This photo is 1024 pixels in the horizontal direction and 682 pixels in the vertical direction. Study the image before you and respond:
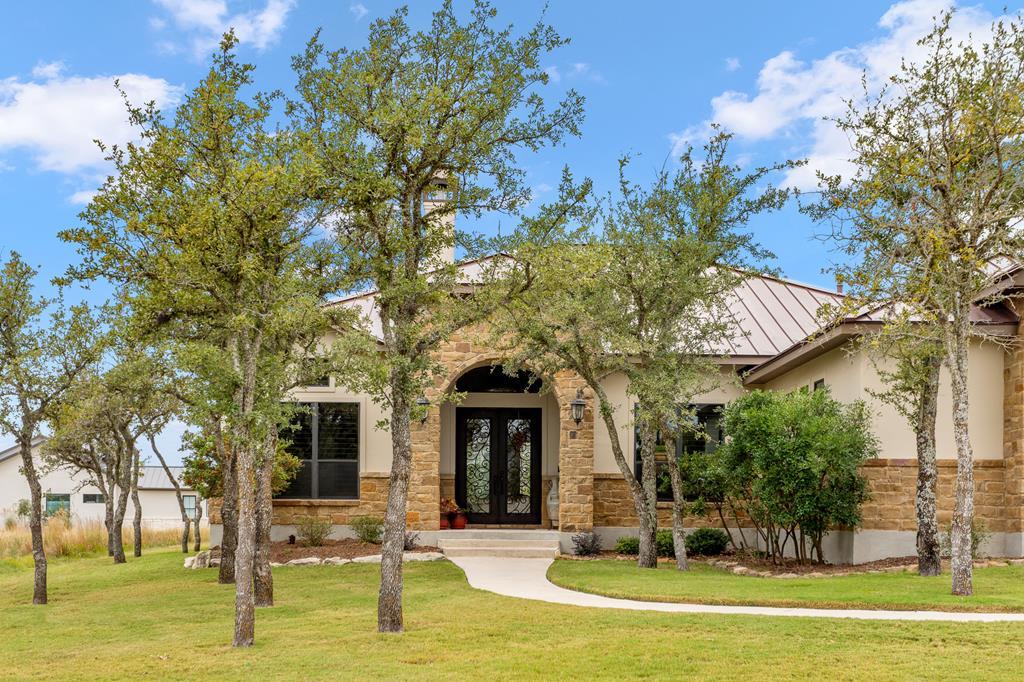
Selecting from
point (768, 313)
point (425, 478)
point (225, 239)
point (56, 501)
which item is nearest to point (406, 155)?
point (225, 239)

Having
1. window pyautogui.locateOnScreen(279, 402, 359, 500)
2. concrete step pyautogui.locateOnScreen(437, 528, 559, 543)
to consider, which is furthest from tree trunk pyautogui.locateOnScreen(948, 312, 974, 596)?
window pyautogui.locateOnScreen(279, 402, 359, 500)

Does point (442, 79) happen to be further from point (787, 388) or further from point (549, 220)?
point (787, 388)

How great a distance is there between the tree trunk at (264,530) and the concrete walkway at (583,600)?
305 centimetres

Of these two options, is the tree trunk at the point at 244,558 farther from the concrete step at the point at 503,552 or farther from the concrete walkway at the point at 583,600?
the concrete step at the point at 503,552

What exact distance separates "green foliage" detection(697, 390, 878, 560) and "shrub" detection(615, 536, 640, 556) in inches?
135

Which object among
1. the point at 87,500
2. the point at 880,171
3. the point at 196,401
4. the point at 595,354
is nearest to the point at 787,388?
the point at 595,354

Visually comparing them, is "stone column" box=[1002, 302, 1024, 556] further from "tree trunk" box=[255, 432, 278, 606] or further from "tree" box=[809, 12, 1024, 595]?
"tree trunk" box=[255, 432, 278, 606]

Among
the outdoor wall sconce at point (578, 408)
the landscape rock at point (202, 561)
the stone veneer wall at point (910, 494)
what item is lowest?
the landscape rock at point (202, 561)

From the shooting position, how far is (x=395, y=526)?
434 inches

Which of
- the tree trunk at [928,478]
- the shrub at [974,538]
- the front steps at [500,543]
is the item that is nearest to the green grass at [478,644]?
the tree trunk at [928,478]

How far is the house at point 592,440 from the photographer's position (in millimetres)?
16906

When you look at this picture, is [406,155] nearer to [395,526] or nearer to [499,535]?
[395,526]

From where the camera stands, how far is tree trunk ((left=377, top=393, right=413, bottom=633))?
1092 cm

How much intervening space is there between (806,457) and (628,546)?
517 cm
